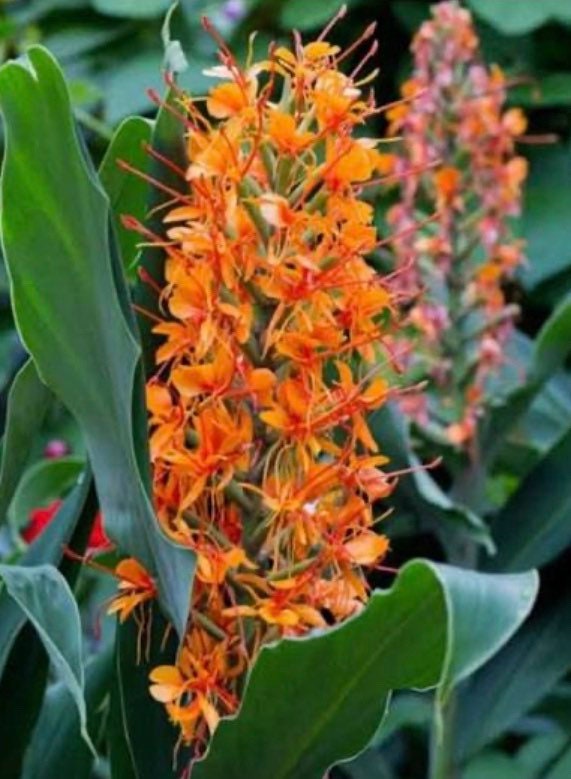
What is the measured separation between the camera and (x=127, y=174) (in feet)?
2.75

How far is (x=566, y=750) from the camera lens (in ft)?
4.60

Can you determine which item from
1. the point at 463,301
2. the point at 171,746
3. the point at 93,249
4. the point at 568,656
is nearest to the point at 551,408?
the point at 463,301

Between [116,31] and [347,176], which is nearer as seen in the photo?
[347,176]

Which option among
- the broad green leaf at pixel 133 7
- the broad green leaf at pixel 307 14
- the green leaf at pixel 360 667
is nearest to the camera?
the green leaf at pixel 360 667

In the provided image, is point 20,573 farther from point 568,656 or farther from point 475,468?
point 475,468

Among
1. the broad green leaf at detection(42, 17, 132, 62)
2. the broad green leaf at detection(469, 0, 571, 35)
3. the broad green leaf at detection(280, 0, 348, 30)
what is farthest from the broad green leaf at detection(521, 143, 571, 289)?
the broad green leaf at detection(42, 17, 132, 62)

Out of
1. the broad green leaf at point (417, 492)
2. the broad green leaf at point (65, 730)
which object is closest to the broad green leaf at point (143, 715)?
the broad green leaf at point (65, 730)

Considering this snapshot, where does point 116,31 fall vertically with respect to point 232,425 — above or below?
below

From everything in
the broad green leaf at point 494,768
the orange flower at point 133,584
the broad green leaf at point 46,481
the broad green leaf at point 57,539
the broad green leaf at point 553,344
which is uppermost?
the orange flower at point 133,584

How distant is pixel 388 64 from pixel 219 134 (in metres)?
1.93

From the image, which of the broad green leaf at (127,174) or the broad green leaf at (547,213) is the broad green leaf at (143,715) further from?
the broad green leaf at (547,213)

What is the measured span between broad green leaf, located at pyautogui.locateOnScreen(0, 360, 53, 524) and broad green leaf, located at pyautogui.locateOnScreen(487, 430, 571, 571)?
522 millimetres

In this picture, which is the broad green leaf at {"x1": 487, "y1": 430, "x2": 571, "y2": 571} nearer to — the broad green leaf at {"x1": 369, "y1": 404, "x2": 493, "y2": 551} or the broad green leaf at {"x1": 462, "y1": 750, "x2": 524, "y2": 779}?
the broad green leaf at {"x1": 369, "y1": 404, "x2": 493, "y2": 551}

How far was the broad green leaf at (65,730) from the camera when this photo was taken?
3.00 ft
